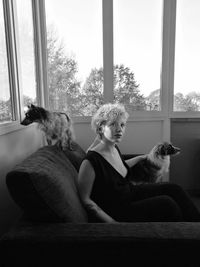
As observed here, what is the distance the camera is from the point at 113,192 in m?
1.24

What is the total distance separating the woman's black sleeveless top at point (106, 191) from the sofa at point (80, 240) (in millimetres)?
324

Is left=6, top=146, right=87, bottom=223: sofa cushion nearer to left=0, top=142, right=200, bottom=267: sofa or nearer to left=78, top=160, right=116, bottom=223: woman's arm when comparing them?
left=0, top=142, right=200, bottom=267: sofa

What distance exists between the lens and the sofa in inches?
31.7

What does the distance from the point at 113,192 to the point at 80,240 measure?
45 cm

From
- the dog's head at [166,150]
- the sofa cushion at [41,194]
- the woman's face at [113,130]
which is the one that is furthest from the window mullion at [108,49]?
the sofa cushion at [41,194]

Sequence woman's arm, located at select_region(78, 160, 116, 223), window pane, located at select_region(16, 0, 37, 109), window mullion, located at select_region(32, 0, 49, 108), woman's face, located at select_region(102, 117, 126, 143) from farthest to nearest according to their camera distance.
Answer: window mullion, located at select_region(32, 0, 49, 108), window pane, located at select_region(16, 0, 37, 109), woman's face, located at select_region(102, 117, 126, 143), woman's arm, located at select_region(78, 160, 116, 223)

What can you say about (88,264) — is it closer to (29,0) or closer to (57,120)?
(57,120)

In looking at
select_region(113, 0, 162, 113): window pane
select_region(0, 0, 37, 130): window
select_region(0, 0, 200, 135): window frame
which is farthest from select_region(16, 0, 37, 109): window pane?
select_region(113, 0, 162, 113): window pane

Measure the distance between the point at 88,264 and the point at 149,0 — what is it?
244cm

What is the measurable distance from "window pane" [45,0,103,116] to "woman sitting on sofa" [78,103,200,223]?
1063 millimetres

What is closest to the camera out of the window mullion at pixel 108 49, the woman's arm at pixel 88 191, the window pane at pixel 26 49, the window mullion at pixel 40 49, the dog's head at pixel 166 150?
the woman's arm at pixel 88 191

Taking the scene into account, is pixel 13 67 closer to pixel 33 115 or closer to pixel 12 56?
pixel 12 56

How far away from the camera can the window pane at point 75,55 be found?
7.45 feet

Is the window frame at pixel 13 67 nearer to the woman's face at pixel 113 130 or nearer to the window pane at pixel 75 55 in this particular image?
the woman's face at pixel 113 130
